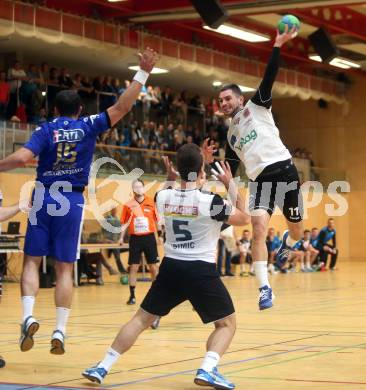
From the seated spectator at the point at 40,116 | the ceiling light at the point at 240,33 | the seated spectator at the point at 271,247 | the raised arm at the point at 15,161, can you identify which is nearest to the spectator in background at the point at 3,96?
the seated spectator at the point at 40,116

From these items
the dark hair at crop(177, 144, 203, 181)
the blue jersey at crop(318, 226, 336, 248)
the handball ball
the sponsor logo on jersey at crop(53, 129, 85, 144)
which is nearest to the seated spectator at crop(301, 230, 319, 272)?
the blue jersey at crop(318, 226, 336, 248)

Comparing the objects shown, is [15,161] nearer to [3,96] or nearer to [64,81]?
[3,96]

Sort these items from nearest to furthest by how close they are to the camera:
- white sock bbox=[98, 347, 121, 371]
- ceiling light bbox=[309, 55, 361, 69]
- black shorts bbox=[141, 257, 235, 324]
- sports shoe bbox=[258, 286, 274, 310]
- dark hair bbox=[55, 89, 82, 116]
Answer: black shorts bbox=[141, 257, 235, 324], white sock bbox=[98, 347, 121, 371], dark hair bbox=[55, 89, 82, 116], sports shoe bbox=[258, 286, 274, 310], ceiling light bbox=[309, 55, 361, 69]

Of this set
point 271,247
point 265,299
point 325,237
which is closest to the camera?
point 265,299

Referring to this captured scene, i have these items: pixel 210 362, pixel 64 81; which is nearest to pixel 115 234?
pixel 64 81

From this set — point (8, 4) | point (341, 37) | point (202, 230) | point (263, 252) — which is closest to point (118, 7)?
point (8, 4)

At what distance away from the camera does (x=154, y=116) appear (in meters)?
31.6

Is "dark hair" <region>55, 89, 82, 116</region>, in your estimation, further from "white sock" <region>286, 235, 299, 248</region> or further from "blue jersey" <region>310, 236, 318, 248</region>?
"blue jersey" <region>310, 236, 318, 248</region>

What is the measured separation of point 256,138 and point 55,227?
272cm

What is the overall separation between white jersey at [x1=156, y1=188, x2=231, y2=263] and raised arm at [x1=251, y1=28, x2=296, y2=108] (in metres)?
2.73

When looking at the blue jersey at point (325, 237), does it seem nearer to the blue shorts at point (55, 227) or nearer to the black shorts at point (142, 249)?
the black shorts at point (142, 249)

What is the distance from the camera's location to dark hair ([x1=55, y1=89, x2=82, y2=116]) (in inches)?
312

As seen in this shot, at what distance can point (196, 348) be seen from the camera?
925 cm

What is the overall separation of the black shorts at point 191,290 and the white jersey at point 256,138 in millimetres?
2902
